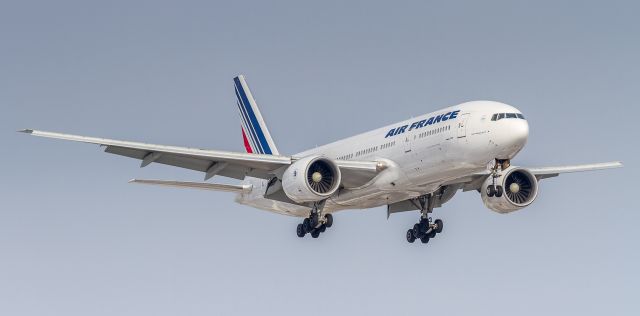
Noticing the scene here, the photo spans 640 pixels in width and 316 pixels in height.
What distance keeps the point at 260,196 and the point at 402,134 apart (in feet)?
32.2

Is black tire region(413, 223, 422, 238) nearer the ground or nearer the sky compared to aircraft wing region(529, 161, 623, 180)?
nearer the ground

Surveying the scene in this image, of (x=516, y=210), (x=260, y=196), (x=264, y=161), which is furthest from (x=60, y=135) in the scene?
(x=516, y=210)

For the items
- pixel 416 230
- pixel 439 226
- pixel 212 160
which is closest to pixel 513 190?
pixel 439 226

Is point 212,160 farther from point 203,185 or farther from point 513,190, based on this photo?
point 513,190

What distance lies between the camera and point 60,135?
5028cm

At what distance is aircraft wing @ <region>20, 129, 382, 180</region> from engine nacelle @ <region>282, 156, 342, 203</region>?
2.21 feet

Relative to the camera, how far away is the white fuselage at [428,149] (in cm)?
4938

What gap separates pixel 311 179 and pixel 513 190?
9.59 m

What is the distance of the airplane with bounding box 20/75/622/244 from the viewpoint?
4997 cm

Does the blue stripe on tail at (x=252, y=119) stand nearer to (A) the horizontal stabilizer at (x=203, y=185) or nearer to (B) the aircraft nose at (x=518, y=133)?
(A) the horizontal stabilizer at (x=203, y=185)

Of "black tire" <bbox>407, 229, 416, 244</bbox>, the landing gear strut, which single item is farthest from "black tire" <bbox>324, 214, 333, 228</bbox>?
the landing gear strut

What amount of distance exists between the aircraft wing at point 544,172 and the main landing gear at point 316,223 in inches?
233

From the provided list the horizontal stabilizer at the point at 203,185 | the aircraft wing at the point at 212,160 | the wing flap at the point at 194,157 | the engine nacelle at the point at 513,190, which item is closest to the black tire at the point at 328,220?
the aircraft wing at the point at 212,160

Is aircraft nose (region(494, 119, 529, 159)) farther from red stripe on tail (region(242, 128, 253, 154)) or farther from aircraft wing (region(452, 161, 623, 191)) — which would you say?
red stripe on tail (region(242, 128, 253, 154))
